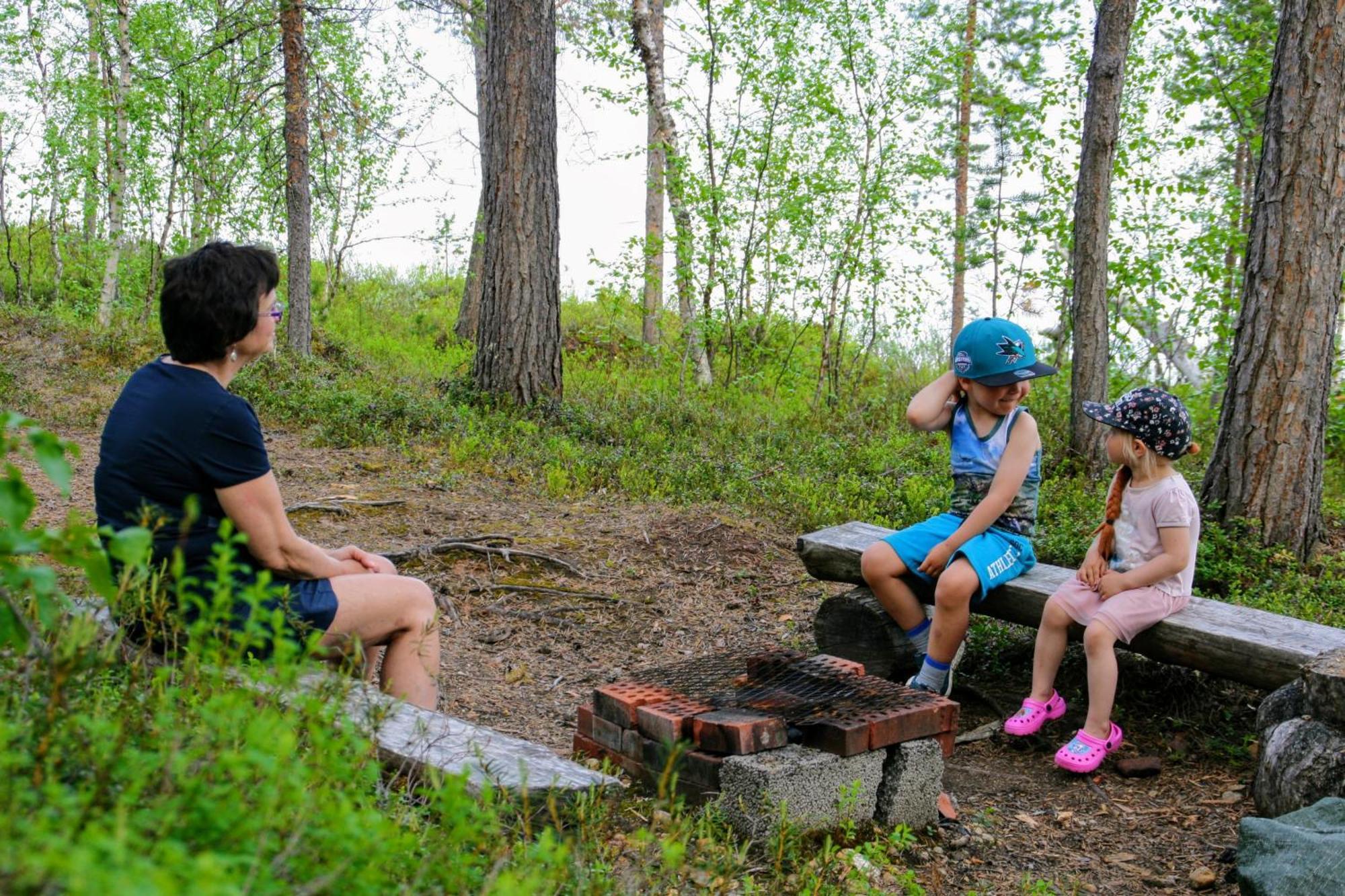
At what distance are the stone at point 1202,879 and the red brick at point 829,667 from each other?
1310mm

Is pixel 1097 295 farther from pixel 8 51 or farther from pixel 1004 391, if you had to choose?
pixel 8 51

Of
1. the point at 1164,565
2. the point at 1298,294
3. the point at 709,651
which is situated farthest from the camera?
the point at 1298,294

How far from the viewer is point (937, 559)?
483 centimetres

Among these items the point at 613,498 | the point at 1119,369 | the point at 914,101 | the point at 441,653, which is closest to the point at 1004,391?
the point at 441,653

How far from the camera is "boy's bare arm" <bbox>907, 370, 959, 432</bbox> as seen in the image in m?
4.98

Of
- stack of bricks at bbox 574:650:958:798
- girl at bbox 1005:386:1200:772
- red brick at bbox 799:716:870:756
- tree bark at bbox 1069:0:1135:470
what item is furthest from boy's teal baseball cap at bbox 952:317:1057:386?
tree bark at bbox 1069:0:1135:470

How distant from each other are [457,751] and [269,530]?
91 cm

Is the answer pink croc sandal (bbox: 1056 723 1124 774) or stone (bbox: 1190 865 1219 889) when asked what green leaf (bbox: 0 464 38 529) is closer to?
stone (bbox: 1190 865 1219 889)

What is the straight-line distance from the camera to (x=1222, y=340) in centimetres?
989

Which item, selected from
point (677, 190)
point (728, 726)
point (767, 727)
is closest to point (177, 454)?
point (728, 726)

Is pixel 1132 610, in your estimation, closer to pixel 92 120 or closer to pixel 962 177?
pixel 92 120

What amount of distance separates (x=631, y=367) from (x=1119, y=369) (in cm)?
731

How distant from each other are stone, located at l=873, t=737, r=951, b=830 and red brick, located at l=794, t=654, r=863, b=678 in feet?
1.57

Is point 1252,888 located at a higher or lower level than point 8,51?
lower
